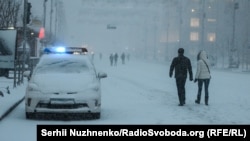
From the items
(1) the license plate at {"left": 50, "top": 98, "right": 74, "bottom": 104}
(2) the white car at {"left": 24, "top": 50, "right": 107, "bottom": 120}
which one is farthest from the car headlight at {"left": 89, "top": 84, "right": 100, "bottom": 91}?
(1) the license plate at {"left": 50, "top": 98, "right": 74, "bottom": 104}

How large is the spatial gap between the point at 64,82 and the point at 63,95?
0.51 m

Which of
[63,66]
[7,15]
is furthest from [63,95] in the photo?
[7,15]

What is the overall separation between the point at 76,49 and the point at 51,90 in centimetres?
278

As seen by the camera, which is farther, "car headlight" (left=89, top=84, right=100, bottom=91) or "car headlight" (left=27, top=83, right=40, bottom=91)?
"car headlight" (left=89, top=84, right=100, bottom=91)

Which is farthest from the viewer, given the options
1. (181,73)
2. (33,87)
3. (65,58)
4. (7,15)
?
(7,15)

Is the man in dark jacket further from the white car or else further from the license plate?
the license plate

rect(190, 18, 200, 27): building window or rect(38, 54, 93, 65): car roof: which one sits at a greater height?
rect(190, 18, 200, 27): building window

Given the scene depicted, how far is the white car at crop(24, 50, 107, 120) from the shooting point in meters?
12.6

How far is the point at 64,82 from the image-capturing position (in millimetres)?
13016

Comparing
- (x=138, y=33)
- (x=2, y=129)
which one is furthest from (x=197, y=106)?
(x=138, y=33)

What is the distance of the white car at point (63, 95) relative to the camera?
12586mm

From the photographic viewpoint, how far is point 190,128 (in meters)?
8.70

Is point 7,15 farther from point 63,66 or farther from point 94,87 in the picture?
point 94,87

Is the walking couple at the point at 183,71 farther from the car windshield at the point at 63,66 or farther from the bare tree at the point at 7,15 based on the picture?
the bare tree at the point at 7,15
